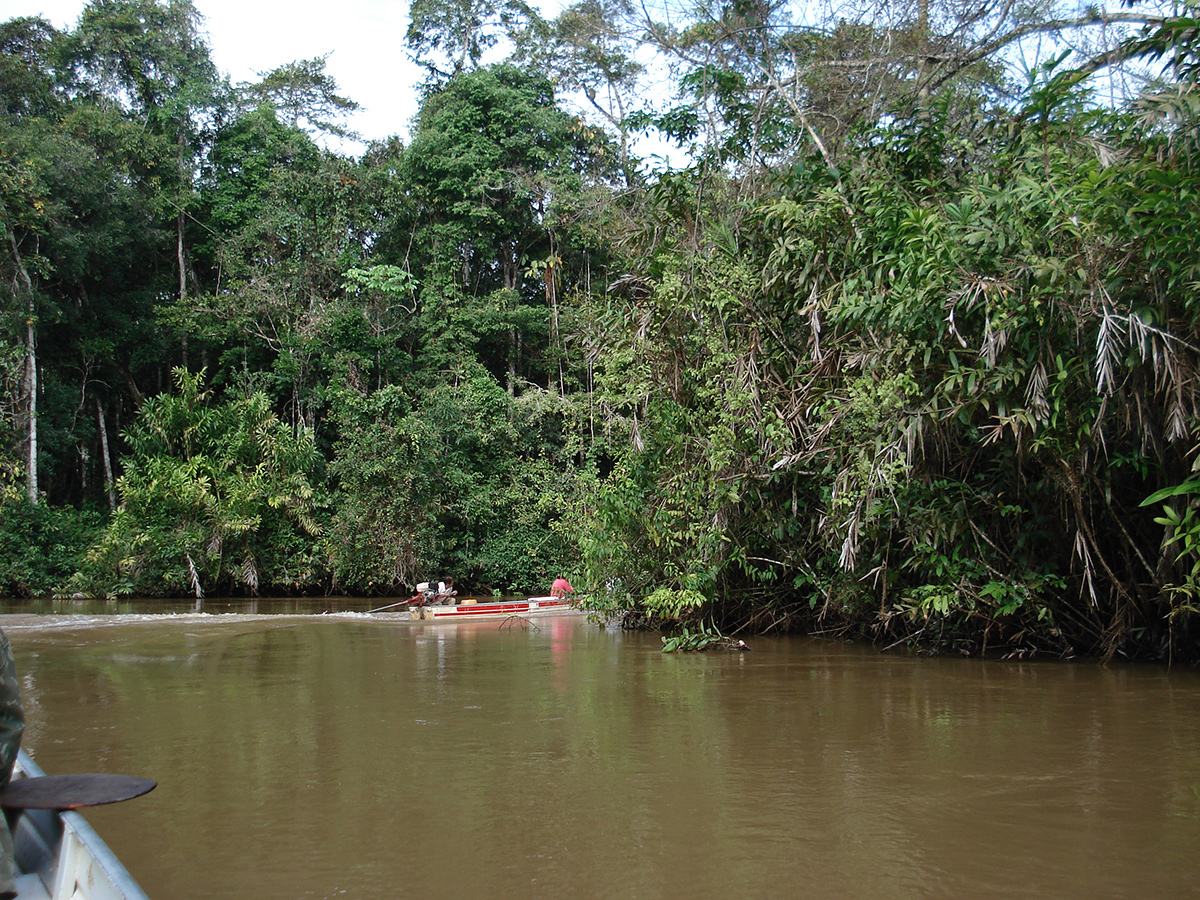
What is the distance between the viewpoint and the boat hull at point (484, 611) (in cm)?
1312

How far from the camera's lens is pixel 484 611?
13.3 meters

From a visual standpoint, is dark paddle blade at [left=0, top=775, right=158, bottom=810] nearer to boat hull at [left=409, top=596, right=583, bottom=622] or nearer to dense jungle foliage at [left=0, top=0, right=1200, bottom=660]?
dense jungle foliage at [left=0, top=0, right=1200, bottom=660]

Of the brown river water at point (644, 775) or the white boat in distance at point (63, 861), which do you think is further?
the brown river water at point (644, 775)

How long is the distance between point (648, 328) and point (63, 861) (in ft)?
24.9

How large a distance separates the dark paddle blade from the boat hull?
9.79 meters

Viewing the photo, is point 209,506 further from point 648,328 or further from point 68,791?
point 68,791

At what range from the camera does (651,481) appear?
9969 millimetres

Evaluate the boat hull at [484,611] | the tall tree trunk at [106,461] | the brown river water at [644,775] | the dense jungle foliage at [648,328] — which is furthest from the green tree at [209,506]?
the brown river water at [644,775]

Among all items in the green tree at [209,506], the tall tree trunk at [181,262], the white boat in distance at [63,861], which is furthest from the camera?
the tall tree trunk at [181,262]

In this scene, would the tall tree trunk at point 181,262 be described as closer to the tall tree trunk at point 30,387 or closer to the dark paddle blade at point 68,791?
the tall tree trunk at point 30,387

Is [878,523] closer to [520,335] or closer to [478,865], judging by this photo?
[478,865]

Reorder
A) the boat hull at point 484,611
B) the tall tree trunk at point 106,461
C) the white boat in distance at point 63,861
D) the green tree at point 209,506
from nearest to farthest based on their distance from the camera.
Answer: the white boat in distance at point 63,861
the boat hull at point 484,611
the green tree at point 209,506
the tall tree trunk at point 106,461

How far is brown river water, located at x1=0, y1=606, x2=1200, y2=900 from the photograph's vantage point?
Answer: 11.5 feet

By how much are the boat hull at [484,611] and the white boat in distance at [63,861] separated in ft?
32.1
